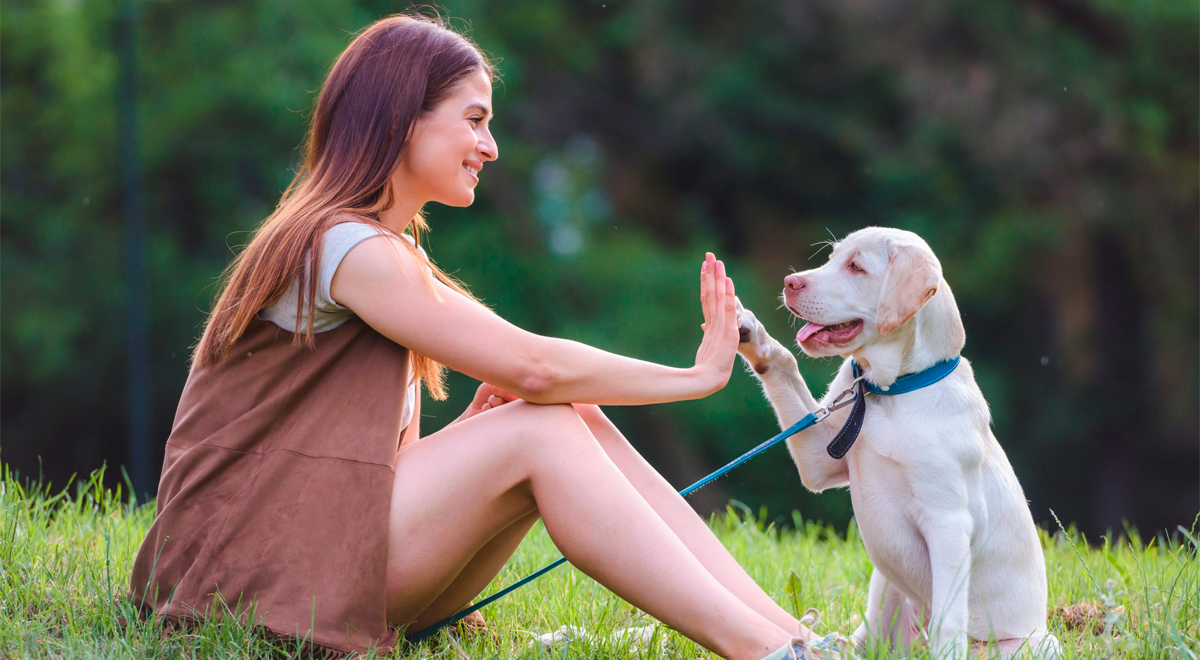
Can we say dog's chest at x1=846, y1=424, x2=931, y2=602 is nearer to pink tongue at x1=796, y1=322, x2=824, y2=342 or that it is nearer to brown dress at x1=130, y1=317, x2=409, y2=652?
pink tongue at x1=796, y1=322, x2=824, y2=342

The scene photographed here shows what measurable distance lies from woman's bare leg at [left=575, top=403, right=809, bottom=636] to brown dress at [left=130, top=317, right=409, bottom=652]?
504mm

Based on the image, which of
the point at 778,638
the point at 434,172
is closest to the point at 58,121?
the point at 434,172

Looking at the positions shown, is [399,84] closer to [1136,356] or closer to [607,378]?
[607,378]

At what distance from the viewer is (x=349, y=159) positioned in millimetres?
2453

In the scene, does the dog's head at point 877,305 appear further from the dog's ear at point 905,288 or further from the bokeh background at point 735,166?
the bokeh background at point 735,166

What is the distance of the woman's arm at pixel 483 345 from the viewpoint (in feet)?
7.33

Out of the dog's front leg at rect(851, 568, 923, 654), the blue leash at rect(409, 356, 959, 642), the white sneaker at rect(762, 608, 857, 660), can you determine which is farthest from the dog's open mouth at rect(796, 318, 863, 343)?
the white sneaker at rect(762, 608, 857, 660)

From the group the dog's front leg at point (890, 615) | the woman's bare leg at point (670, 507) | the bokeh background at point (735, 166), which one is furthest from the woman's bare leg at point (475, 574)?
the bokeh background at point (735, 166)

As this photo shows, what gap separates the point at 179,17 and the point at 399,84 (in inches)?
395

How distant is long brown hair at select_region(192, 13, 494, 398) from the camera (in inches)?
88.4

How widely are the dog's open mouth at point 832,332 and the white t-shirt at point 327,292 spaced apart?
107cm

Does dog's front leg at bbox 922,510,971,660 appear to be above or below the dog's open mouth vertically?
below

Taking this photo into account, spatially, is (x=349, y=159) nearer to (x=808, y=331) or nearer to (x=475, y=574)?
(x=475, y=574)

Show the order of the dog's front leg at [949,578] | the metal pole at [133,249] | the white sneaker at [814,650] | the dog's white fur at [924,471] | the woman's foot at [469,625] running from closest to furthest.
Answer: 1. the white sneaker at [814,650]
2. the dog's front leg at [949,578]
3. the dog's white fur at [924,471]
4. the woman's foot at [469,625]
5. the metal pole at [133,249]
